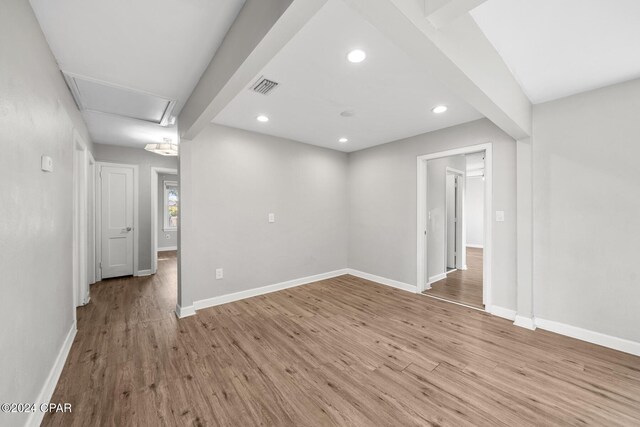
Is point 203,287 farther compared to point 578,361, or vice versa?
point 203,287

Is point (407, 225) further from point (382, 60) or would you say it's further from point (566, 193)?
point (382, 60)

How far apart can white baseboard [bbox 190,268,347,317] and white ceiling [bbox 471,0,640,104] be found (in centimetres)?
390

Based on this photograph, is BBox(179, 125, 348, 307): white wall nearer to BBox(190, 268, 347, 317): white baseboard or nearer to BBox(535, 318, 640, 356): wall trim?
BBox(190, 268, 347, 317): white baseboard

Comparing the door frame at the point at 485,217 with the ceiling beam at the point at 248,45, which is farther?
the door frame at the point at 485,217

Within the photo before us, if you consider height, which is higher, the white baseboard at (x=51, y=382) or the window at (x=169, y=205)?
the window at (x=169, y=205)

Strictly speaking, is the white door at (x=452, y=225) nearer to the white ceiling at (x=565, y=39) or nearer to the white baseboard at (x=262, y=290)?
the white baseboard at (x=262, y=290)

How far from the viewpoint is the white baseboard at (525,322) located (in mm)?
2814

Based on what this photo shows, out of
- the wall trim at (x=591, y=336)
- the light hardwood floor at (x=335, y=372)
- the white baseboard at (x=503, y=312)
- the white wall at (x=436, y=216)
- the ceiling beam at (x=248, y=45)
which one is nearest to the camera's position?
the ceiling beam at (x=248, y=45)

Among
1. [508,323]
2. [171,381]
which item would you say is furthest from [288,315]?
[508,323]

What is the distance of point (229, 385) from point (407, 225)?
3.29m

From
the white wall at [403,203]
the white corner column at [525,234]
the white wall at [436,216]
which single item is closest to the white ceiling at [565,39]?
the white corner column at [525,234]

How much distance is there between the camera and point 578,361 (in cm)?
220

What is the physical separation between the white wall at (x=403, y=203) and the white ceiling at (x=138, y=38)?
124 inches

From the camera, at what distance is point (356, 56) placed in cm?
194
